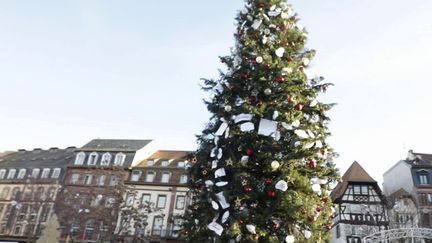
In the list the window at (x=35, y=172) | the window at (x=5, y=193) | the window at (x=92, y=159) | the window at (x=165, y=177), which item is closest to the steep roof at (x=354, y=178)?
the window at (x=165, y=177)

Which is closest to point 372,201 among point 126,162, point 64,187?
point 126,162

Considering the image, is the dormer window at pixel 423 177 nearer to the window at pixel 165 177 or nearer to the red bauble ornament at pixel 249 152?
the window at pixel 165 177

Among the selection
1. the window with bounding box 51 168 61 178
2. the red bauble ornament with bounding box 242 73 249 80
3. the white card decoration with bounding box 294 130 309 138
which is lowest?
the white card decoration with bounding box 294 130 309 138

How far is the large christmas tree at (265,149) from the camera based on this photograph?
32.6ft

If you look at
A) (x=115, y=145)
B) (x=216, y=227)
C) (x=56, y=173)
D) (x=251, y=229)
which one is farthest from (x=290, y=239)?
(x=56, y=173)

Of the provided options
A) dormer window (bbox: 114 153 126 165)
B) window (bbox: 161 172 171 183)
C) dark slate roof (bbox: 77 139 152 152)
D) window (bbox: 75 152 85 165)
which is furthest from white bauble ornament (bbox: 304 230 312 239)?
window (bbox: 75 152 85 165)

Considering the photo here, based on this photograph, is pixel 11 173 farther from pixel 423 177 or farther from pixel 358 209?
pixel 423 177

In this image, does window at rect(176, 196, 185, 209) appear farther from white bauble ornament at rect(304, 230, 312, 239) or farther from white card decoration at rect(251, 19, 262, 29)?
white bauble ornament at rect(304, 230, 312, 239)

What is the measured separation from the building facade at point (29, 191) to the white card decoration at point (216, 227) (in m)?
38.9

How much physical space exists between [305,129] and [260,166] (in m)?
1.65

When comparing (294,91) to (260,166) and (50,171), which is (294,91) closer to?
(260,166)

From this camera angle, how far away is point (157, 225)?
1651 inches

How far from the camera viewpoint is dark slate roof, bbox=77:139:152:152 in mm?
49125

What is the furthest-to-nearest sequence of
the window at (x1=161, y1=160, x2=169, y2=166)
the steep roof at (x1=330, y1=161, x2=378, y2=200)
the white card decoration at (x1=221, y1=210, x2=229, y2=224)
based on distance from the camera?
the window at (x1=161, y1=160, x2=169, y2=166) → the steep roof at (x1=330, y1=161, x2=378, y2=200) → the white card decoration at (x1=221, y1=210, x2=229, y2=224)
